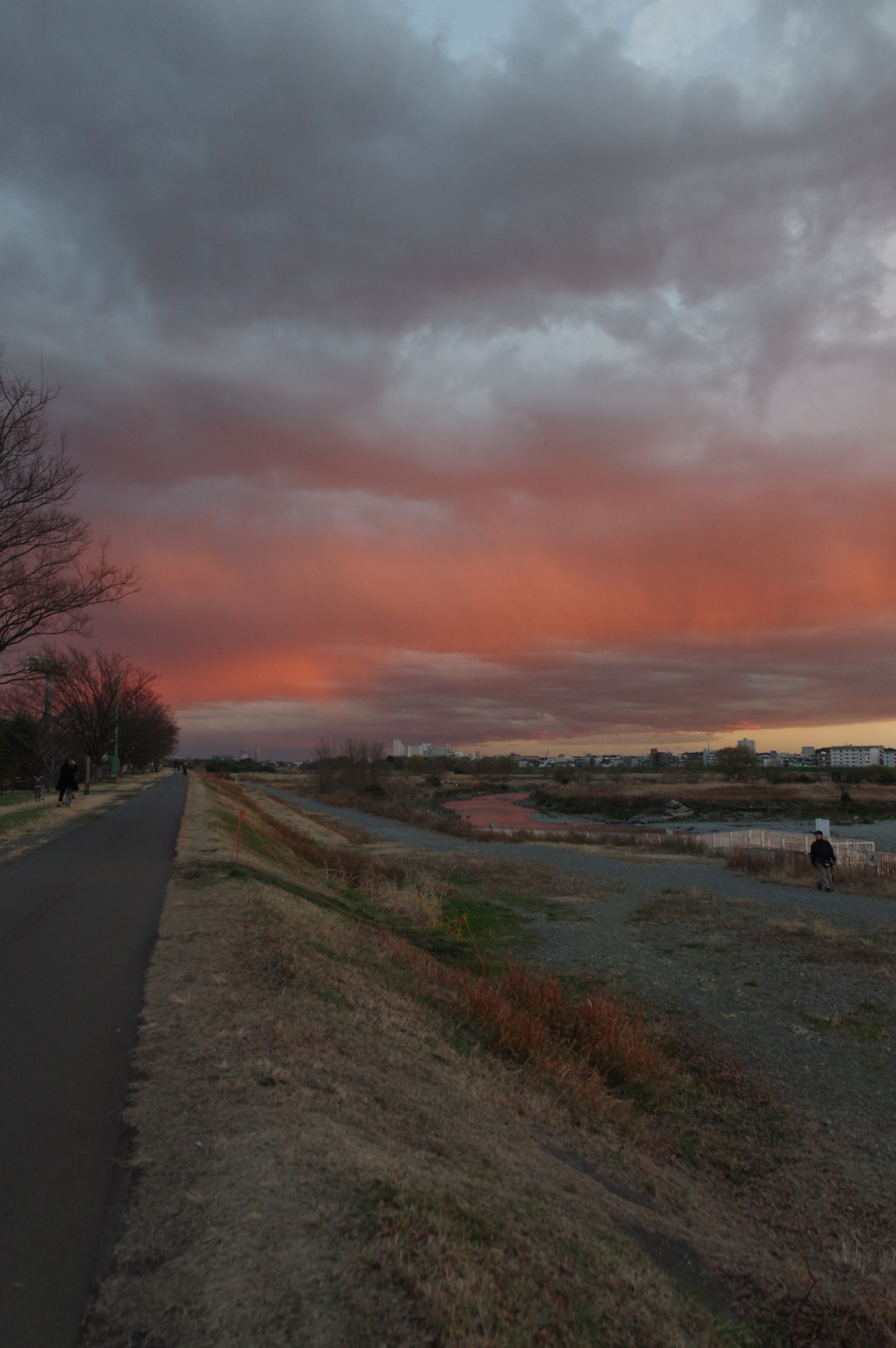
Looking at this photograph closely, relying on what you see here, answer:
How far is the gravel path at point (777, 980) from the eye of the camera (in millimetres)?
9148

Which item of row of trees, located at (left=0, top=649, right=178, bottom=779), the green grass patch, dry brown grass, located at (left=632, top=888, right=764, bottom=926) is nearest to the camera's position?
the green grass patch

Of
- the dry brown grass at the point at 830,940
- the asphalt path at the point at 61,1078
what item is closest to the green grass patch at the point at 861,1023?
the dry brown grass at the point at 830,940

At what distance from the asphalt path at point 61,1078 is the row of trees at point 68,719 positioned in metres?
15.7

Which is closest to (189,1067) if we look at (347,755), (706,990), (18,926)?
(18,926)

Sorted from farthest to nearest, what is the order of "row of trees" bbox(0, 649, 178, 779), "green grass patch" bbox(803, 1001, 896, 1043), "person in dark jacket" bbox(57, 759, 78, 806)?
"row of trees" bbox(0, 649, 178, 779) → "person in dark jacket" bbox(57, 759, 78, 806) → "green grass patch" bbox(803, 1001, 896, 1043)

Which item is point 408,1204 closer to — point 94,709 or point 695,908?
point 695,908

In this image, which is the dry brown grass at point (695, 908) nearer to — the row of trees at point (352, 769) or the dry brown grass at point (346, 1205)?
the dry brown grass at point (346, 1205)

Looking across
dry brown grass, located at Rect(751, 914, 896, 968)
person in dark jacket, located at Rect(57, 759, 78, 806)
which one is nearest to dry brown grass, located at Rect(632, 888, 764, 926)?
dry brown grass, located at Rect(751, 914, 896, 968)

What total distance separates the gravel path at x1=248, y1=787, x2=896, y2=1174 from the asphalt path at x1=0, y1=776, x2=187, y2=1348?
708cm

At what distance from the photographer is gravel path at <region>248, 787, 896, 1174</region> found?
9.15 metres

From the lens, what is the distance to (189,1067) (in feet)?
17.5

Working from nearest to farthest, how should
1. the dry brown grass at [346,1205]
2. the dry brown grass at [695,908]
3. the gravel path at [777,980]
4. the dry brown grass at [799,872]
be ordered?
the dry brown grass at [346,1205] < the gravel path at [777,980] < the dry brown grass at [695,908] < the dry brown grass at [799,872]

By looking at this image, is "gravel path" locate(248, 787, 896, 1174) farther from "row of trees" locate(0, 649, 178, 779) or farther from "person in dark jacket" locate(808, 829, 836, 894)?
"row of trees" locate(0, 649, 178, 779)

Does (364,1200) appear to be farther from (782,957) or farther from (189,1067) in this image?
(782,957)
